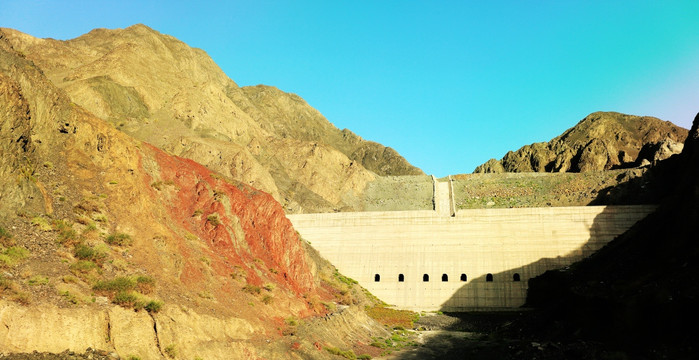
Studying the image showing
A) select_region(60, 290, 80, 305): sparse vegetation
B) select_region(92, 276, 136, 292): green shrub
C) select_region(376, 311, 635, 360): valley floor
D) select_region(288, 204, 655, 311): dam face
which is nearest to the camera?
select_region(60, 290, 80, 305): sparse vegetation

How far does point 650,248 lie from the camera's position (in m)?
32.6

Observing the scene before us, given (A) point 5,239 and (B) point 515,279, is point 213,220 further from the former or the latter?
(B) point 515,279

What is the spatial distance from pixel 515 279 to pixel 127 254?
Answer: 1965 inches

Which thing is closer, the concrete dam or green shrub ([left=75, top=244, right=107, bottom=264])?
green shrub ([left=75, top=244, right=107, bottom=264])

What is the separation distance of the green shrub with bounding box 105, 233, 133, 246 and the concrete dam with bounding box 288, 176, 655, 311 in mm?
44364

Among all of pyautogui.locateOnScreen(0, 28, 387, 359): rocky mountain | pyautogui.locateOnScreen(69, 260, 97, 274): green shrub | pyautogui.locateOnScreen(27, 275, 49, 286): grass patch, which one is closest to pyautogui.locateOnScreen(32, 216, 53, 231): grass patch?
pyautogui.locateOnScreen(0, 28, 387, 359): rocky mountain

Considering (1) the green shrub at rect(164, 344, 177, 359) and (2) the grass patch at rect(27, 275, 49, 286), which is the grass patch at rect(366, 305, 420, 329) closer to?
(1) the green shrub at rect(164, 344, 177, 359)

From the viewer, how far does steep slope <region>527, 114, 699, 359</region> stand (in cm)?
2119

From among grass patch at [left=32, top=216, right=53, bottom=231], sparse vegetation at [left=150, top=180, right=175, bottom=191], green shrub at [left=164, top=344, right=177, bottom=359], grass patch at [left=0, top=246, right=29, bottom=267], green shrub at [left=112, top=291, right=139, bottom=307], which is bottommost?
green shrub at [left=164, top=344, right=177, bottom=359]

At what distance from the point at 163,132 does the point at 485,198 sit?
181 feet

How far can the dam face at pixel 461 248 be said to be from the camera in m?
60.1

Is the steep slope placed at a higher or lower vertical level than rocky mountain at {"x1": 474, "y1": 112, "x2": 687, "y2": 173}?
lower

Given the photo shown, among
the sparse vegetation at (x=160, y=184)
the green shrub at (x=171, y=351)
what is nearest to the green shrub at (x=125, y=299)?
the green shrub at (x=171, y=351)

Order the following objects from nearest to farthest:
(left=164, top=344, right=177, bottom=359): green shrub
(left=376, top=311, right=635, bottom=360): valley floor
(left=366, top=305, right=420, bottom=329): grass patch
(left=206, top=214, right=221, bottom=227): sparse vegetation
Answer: (left=164, top=344, right=177, bottom=359): green shrub < (left=376, top=311, right=635, bottom=360): valley floor < (left=206, top=214, right=221, bottom=227): sparse vegetation < (left=366, top=305, right=420, bottom=329): grass patch
